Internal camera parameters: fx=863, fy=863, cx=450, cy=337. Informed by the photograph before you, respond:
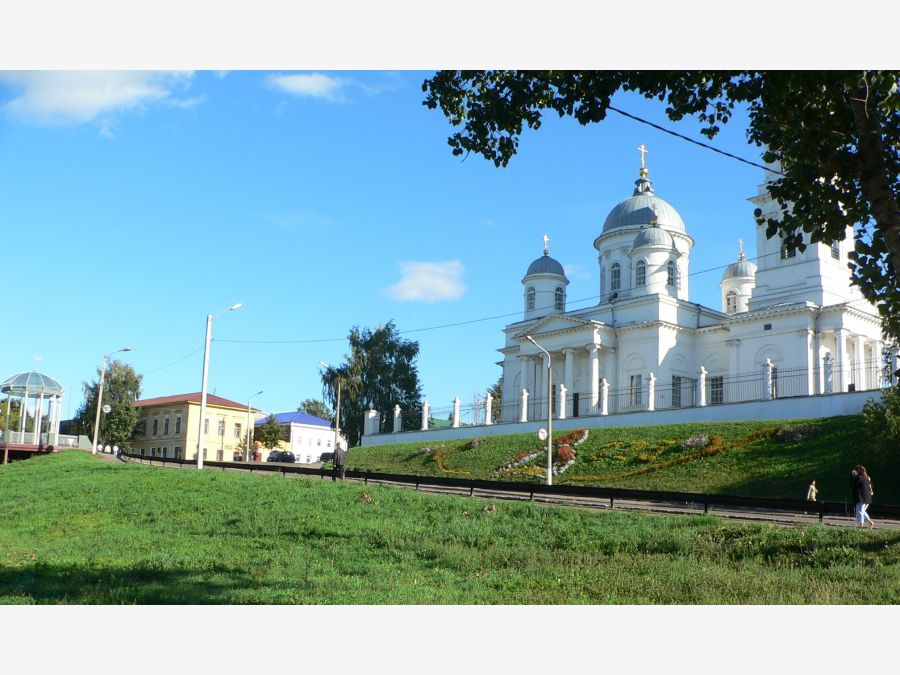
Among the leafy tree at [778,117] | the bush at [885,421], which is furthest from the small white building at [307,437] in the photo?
the leafy tree at [778,117]

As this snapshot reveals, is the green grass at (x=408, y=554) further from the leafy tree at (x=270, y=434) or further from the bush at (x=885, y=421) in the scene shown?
the leafy tree at (x=270, y=434)

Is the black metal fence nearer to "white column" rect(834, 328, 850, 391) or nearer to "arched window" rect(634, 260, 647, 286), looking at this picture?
"white column" rect(834, 328, 850, 391)

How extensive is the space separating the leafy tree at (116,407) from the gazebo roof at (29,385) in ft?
45.4

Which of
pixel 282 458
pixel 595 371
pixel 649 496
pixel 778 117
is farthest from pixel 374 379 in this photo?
pixel 778 117

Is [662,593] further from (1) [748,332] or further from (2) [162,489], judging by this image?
(1) [748,332]

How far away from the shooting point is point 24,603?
11617mm

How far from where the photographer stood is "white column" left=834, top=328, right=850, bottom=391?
127ft

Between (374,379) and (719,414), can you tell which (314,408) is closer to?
(374,379)

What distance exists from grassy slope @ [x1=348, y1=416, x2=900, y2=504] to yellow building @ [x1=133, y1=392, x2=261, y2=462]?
1394 inches

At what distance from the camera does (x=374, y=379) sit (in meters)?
63.0

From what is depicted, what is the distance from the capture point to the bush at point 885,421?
25.0 metres

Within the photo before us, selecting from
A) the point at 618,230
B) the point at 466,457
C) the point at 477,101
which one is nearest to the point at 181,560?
the point at 477,101

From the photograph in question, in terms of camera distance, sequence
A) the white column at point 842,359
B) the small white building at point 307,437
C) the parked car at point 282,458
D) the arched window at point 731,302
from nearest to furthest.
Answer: the white column at point 842,359 → the arched window at point 731,302 → the parked car at point 282,458 → the small white building at point 307,437

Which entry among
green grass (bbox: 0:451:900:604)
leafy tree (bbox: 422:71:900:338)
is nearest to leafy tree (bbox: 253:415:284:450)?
green grass (bbox: 0:451:900:604)
